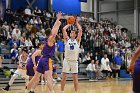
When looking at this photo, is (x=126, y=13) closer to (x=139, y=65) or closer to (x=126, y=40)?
(x=126, y=40)

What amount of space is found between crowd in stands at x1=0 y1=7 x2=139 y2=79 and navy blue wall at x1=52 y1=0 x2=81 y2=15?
3342mm

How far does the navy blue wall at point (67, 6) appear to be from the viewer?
29350 mm

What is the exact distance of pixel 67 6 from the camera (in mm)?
30406

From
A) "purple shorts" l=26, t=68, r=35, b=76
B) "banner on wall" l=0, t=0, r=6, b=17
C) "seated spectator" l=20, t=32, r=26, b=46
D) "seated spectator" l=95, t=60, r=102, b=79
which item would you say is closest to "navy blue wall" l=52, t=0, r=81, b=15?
"banner on wall" l=0, t=0, r=6, b=17

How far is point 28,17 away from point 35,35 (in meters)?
2.95

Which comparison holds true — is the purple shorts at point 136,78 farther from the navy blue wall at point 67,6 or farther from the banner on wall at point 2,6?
the navy blue wall at point 67,6

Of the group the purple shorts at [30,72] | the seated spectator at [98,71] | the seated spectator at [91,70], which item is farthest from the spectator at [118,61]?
the purple shorts at [30,72]

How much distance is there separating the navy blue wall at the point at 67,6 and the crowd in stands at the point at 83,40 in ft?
11.0

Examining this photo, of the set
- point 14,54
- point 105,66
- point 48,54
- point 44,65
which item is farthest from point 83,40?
point 44,65

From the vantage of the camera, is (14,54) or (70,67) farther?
(14,54)

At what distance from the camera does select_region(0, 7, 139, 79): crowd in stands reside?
1875 cm

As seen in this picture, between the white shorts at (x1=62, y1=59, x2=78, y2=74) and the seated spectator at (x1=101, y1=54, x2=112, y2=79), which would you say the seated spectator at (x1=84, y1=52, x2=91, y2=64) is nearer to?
Result: the seated spectator at (x1=101, y1=54, x2=112, y2=79)

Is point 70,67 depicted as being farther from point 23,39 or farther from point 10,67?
point 23,39

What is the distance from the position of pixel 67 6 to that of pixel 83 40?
27.3ft
